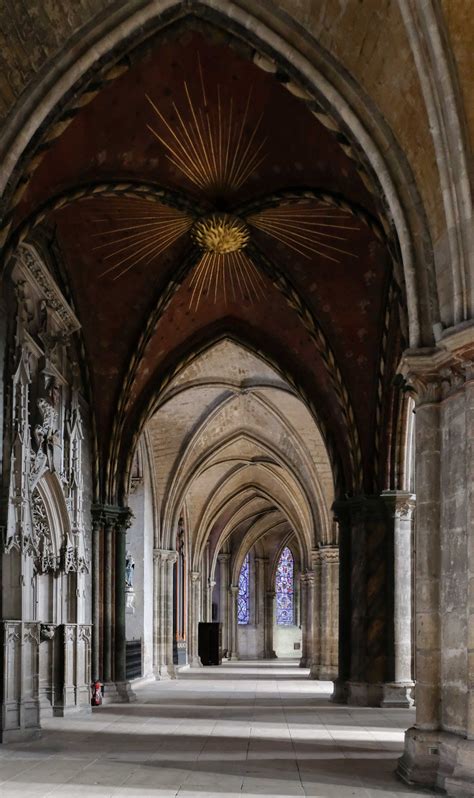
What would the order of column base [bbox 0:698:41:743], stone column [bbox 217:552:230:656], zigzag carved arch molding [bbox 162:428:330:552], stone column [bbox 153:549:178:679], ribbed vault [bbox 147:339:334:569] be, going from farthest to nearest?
stone column [bbox 217:552:230:656], zigzag carved arch molding [bbox 162:428:330:552], stone column [bbox 153:549:178:679], ribbed vault [bbox 147:339:334:569], column base [bbox 0:698:41:743]

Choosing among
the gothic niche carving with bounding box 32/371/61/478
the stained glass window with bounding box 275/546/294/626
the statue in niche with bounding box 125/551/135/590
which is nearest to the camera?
the gothic niche carving with bounding box 32/371/61/478

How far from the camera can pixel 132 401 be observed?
1856 centimetres

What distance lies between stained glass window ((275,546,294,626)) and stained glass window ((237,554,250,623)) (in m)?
2.17

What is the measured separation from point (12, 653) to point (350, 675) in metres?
7.36

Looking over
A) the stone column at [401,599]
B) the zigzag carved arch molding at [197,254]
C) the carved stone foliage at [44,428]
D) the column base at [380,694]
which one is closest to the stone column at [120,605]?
the zigzag carved arch molding at [197,254]

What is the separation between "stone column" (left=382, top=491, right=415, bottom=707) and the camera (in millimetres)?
16344

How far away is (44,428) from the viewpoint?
1353 centimetres

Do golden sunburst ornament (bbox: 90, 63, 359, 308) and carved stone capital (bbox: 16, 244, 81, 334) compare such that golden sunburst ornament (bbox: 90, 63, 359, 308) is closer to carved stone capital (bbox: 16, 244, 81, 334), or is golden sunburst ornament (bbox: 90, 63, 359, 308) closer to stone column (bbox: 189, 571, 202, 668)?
carved stone capital (bbox: 16, 244, 81, 334)

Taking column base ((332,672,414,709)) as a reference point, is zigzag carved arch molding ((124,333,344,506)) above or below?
above

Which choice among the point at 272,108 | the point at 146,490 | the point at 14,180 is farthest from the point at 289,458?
the point at 14,180

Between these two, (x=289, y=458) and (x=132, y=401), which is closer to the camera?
(x=132, y=401)

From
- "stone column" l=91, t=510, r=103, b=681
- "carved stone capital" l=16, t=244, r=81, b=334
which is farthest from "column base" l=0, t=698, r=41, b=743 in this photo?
"stone column" l=91, t=510, r=103, b=681

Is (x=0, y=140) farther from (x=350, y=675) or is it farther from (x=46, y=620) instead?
(x=350, y=675)

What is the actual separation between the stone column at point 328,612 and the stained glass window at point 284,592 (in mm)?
23411
